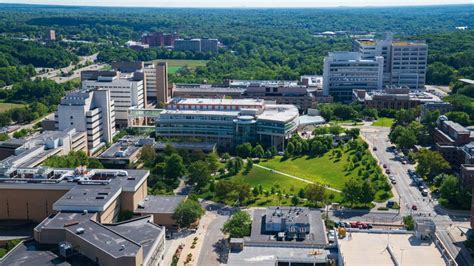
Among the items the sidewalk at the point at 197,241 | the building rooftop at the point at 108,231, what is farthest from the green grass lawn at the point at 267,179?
the building rooftop at the point at 108,231

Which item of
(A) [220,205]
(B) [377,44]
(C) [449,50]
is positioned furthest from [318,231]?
(C) [449,50]

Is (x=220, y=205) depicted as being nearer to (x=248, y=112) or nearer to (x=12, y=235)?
(x=12, y=235)

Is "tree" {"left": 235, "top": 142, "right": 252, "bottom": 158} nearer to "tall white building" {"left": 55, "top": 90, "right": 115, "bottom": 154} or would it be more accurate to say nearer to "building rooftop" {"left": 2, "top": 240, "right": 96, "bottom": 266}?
"tall white building" {"left": 55, "top": 90, "right": 115, "bottom": 154}

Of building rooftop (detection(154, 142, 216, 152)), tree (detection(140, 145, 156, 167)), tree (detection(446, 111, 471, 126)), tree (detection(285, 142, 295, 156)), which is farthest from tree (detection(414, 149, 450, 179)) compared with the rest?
tree (detection(140, 145, 156, 167))

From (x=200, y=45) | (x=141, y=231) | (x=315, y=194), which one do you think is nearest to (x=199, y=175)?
(x=315, y=194)

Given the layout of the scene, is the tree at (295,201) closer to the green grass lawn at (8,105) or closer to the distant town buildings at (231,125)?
the distant town buildings at (231,125)

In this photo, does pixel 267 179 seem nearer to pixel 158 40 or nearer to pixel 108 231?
pixel 108 231
